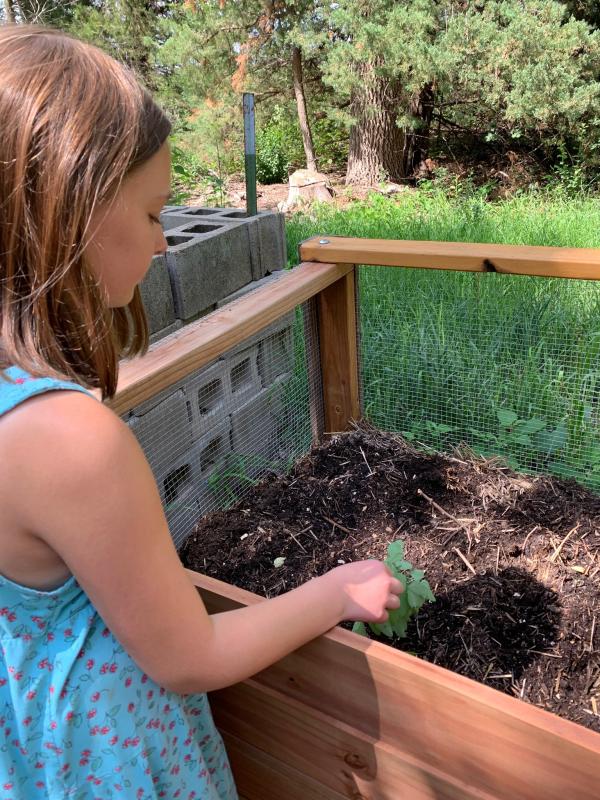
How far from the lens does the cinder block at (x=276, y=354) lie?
2.05 m

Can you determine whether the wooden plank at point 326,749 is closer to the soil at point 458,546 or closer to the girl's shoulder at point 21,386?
the soil at point 458,546

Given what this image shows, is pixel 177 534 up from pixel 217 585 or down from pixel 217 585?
down

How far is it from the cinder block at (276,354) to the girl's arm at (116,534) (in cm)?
132

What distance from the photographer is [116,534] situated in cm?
64

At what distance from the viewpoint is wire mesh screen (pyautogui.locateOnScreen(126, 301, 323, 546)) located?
1.64 meters

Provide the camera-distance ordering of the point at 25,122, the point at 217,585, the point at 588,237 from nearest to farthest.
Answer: the point at 25,122 < the point at 217,585 < the point at 588,237

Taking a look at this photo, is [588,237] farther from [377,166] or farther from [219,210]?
[377,166]

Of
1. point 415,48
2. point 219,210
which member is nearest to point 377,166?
point 415,48

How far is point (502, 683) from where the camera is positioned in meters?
1.14

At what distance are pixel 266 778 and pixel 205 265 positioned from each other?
1.53m

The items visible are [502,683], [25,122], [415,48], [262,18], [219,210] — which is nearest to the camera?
[25,122]

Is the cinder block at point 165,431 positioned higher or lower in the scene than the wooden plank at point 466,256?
lower

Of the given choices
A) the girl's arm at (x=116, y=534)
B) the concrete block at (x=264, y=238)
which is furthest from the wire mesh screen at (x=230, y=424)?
the girl's arm at (x=116, y=534)

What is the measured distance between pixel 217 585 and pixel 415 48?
7.04m
